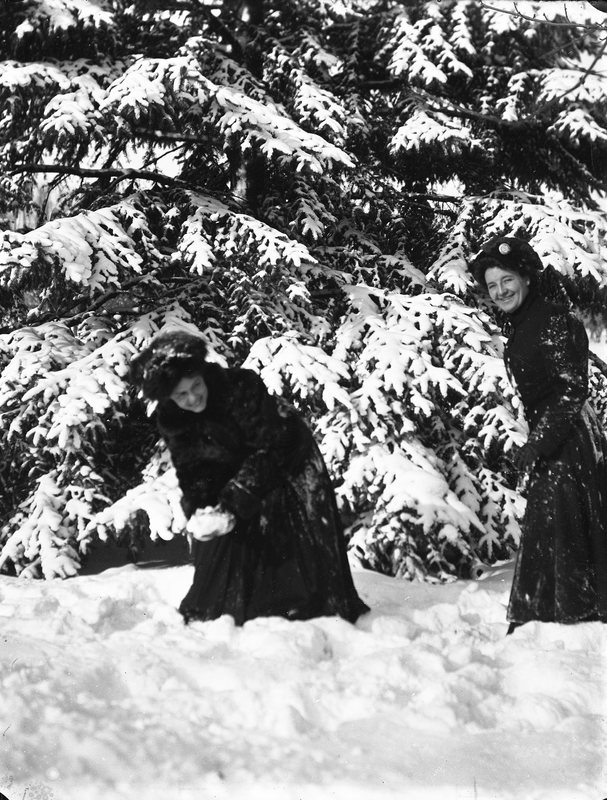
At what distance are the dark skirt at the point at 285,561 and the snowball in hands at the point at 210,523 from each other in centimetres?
29

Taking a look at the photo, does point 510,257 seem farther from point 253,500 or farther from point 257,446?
point 253,500

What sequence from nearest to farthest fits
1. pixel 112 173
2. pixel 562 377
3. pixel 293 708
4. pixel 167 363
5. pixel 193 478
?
pixel 293 708 < pixel 167 363 < pixel 562 377 < pixel 193 478 < pixel 112 173

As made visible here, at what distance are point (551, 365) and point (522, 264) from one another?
539 millimetres

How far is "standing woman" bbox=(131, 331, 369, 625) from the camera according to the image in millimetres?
3445

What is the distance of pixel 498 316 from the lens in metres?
7.63

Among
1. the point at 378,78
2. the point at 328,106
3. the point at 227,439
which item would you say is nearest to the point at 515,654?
the point at 227,439

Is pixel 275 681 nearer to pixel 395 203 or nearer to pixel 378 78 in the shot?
pixel 395 203

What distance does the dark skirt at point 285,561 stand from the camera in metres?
3.56

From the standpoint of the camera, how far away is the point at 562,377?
11.3 ft

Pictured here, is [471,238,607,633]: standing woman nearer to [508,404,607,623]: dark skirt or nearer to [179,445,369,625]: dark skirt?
[508,404,607,623]: dark skirt

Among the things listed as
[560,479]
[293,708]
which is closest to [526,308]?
[560,479]

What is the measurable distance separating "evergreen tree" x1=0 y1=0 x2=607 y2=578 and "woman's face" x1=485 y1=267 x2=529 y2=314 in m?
1.69

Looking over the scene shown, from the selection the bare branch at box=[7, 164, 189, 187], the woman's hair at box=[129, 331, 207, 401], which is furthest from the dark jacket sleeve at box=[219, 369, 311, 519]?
the bare branch at box=[7, 164, 189, 187]

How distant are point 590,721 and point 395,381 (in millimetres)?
3437
